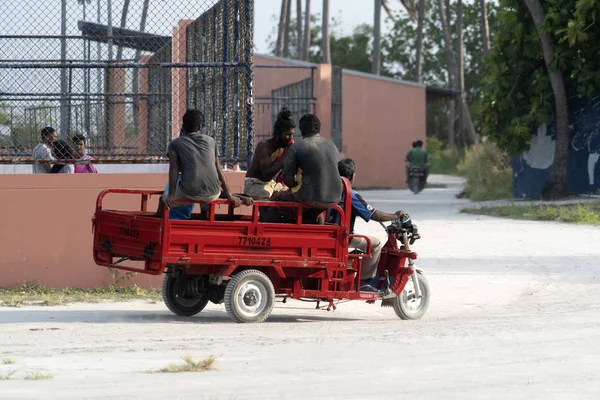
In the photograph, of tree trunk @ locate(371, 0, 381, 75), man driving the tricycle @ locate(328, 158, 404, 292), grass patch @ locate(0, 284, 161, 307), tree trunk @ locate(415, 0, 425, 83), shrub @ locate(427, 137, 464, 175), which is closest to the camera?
man driving the tricycle @ locate(328, 158, 404, 292)

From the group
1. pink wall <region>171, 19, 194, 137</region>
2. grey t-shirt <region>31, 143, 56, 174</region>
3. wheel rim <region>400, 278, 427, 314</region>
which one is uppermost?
pink wall <region>171, 19, 194, 137</region>

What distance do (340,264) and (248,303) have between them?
0.82 meters

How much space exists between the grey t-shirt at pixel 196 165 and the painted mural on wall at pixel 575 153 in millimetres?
13890

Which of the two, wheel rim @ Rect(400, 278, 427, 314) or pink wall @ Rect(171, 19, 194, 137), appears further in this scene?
pink wall @ Rect(171, 19, 194, 137)

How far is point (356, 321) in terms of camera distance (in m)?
10.1

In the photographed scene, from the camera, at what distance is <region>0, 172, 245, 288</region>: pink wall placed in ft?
37.5

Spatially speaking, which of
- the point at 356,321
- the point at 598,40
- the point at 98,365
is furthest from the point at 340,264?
the point at 598,40

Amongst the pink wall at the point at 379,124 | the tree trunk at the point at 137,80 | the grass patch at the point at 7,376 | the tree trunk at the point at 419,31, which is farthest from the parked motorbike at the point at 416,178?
the grass patch at the point at 7,376

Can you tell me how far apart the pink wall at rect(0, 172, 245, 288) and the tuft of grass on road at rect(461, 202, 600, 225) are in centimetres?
881

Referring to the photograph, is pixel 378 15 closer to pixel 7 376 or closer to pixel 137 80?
pixel 137 80

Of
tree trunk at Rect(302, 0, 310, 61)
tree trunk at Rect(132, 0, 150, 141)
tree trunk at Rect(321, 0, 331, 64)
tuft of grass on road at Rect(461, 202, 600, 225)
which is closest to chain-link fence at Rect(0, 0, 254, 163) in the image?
tree trunk at Rect(132, 0, 150, 141)

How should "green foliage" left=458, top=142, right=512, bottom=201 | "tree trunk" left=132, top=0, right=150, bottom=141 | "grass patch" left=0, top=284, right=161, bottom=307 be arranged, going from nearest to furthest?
1. "grass patch" left=0, top=284, right=161, bottom=307
2. "tree trunk" left=132, top=0, right=150, bottom=141
3. "green foliage" left=458, top=142, right=512, bottom=201

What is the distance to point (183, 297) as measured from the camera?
10.1 metres

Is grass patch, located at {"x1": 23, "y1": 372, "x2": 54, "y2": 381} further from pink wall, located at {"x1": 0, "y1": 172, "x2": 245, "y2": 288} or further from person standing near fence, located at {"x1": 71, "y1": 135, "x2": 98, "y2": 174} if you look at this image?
person standing near fence, located at {"x1": 71, "y1": 135, "x2": 98, "y2": 174}
